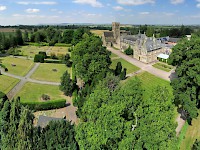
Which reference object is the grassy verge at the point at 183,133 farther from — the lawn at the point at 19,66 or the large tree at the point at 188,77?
the lawn at the point at 19,66

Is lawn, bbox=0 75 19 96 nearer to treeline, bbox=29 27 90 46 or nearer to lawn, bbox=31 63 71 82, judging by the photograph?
lawn, bbox=31 63 71 82

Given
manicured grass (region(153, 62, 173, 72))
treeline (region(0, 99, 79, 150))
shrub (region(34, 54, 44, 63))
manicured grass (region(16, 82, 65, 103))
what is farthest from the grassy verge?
shrub (region(34, 54, 44, 63))

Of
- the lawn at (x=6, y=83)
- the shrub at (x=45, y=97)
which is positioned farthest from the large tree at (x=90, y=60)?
the lawn at (x=6, y=83)

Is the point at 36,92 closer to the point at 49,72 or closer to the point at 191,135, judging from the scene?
the point at 49,72

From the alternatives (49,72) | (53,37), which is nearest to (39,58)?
(49,72)

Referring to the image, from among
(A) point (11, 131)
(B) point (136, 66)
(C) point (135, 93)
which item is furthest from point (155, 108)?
(B) point (136, 66)
